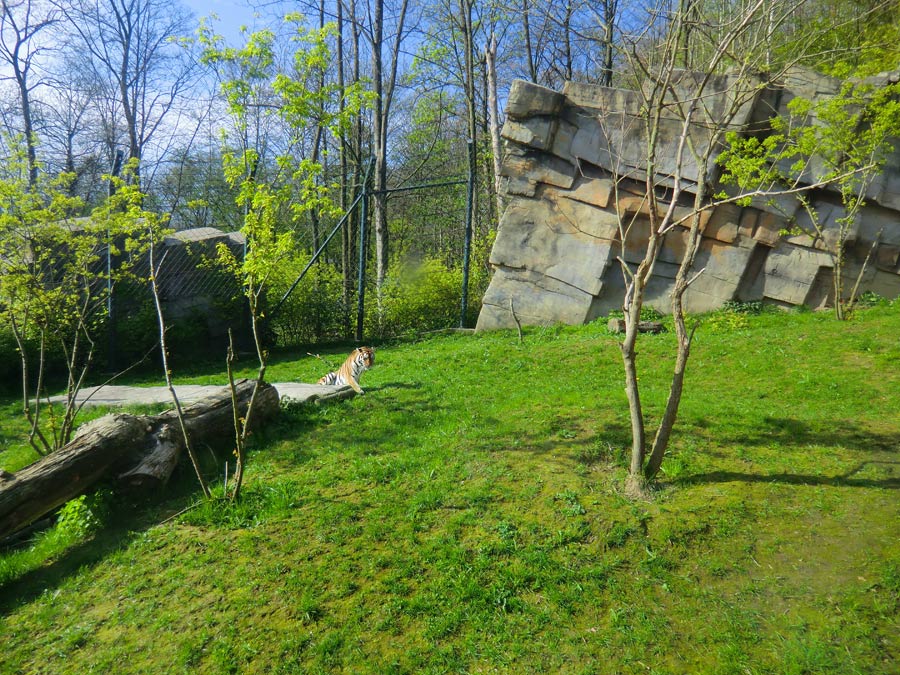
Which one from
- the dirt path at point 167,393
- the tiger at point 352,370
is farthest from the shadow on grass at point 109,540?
the tiger at point 352,370

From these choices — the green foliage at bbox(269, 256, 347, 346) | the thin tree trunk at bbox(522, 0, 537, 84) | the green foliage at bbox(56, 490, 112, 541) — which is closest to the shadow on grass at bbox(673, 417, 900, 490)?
the green foliage at bbox(56, 490, 112, 541)

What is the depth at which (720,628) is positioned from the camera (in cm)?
314

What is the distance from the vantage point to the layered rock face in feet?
36.4

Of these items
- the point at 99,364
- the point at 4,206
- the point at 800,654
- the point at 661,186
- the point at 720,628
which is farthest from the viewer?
the point at 661,186

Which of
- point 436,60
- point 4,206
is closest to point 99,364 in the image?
point 4,206

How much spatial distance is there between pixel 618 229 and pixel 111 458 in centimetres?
959

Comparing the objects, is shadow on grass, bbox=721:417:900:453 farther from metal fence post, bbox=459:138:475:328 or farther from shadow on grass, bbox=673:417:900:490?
metal fence post, bbox=459:138:475:328

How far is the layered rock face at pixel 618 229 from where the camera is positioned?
1109 cm

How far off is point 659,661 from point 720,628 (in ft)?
1.45

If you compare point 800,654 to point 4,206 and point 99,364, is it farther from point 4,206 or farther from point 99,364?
point 99,364

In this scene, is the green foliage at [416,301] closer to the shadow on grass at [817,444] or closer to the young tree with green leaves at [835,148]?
the young tree with green leaves at [835,148]

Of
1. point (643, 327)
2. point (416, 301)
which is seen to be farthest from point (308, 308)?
point (643, 327)

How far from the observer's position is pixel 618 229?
1132cm

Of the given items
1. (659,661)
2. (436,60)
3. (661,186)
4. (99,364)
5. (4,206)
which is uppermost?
(436,60)
